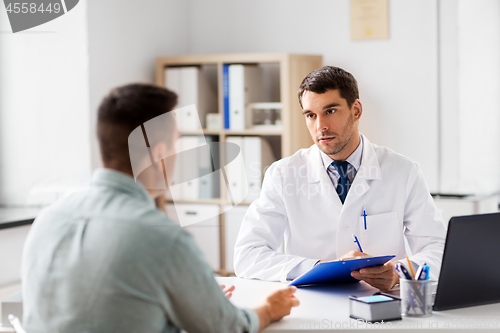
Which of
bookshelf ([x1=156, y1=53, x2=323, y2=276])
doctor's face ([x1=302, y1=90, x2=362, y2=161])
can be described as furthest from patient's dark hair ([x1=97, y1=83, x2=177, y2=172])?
bookshelf ([x1=156, y1=53, x2=323, y2=276])

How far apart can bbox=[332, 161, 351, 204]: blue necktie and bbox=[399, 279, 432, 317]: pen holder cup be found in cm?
62

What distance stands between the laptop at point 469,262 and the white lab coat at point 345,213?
39cm

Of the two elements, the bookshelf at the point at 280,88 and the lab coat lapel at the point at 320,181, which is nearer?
the lab coat lapel at the point at 320,181

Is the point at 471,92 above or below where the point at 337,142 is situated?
above

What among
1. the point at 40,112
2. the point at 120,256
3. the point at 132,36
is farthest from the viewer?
the point at 132,36

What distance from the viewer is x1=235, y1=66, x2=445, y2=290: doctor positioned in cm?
183

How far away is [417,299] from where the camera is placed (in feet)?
4.13

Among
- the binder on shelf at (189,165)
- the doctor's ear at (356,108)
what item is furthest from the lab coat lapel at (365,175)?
the binder on shelf at (189,165)

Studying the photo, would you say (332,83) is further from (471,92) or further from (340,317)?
(471,92)

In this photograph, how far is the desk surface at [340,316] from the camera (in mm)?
1194

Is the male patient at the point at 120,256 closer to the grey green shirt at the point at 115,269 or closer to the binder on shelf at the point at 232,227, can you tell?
the grey green shirt at the point at 115,269

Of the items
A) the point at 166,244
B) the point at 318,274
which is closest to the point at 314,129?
the point at 318,274

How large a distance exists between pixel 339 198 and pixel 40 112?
6.19 feet

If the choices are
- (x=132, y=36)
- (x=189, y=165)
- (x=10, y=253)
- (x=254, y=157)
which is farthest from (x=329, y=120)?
(x=132, y=36)
